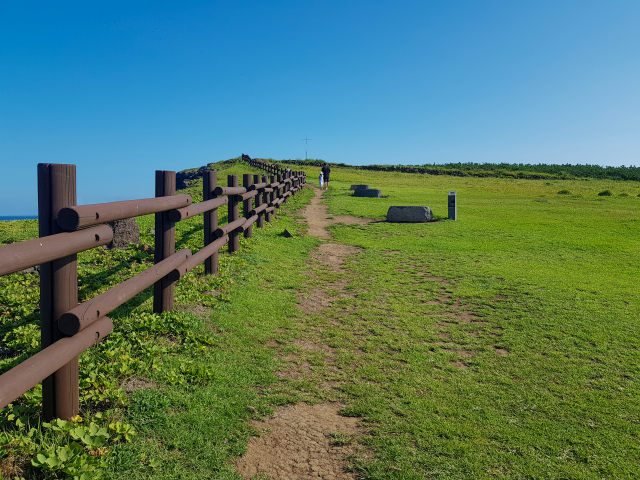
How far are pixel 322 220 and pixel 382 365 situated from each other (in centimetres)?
1250

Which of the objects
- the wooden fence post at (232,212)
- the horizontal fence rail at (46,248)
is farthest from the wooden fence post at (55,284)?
the wooden fence post at (232,212)

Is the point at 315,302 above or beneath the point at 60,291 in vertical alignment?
beneath

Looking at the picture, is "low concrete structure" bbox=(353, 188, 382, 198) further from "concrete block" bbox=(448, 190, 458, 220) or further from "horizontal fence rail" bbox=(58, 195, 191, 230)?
"horizontal fence rail" bbox=(58, 195, 191, 230)

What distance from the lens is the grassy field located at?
10.6ft

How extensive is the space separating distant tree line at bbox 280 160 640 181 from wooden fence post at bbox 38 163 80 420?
69962mm

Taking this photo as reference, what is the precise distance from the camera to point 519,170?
76.5m

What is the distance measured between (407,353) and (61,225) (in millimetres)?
3884

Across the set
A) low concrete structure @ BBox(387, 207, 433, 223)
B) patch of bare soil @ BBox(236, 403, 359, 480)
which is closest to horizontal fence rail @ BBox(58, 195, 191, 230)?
patch of bare soil @ BBox(236, 403, 359, 480)

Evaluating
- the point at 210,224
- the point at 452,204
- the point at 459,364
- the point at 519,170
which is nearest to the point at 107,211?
the point at 459,364

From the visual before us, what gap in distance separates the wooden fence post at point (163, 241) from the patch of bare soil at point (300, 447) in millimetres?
2396

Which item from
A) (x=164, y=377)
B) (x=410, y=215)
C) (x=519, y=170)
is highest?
(x=519, y=170)

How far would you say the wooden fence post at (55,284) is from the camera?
122 inches

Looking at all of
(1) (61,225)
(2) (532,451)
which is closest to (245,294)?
(1) (61,225)

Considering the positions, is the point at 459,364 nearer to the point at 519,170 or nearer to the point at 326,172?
the point at 326,172
